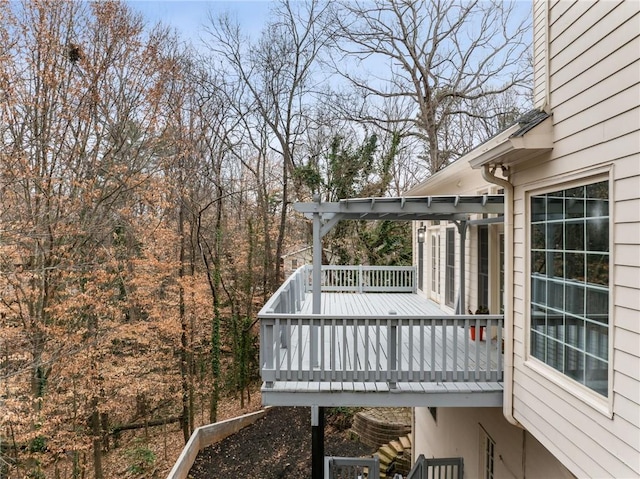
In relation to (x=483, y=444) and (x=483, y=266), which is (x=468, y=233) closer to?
(x=483, y=266)

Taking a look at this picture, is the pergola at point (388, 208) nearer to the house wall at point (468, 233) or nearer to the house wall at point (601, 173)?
the house wall at point (468, 233)

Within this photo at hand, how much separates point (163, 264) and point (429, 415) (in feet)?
28.4

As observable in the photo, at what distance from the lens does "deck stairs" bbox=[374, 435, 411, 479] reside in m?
9.62

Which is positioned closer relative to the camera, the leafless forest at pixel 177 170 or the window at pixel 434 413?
the window at pixel 434 413

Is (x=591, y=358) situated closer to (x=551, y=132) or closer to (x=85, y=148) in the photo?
(x=551, y=132)

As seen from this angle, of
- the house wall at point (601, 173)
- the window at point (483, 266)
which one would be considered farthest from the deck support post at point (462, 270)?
the house wall at point (601, 173)

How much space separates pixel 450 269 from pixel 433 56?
40.9 ft

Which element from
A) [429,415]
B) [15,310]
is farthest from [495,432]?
[15,310]

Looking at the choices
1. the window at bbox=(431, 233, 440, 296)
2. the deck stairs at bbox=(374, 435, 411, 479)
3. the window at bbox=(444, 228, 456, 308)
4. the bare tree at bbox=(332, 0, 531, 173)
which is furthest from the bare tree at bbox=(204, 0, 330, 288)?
the window at bbox=(444, 228, 456, 308)

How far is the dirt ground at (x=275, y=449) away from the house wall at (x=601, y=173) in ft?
26.7

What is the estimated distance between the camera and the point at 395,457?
992 cm

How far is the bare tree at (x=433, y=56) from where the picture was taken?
16.1m

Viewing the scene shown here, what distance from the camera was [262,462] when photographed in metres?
10.2

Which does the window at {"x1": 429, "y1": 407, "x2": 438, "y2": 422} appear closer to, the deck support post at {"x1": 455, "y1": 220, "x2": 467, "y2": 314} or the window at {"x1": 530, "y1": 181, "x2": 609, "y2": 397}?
the deck support post at {"x1": 455, "y1": 220, "x2": 467, "y2": 314}
